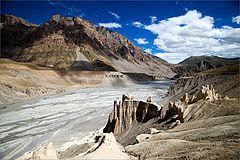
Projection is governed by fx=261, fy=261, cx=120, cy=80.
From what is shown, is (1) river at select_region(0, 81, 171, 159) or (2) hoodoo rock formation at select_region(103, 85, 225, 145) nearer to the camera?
(2) hoodoo rock formation at select_region(103, 85, 225, 145)

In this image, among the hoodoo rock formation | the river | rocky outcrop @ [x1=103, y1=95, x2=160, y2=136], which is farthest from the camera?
the river

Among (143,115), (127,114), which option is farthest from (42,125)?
(143,115)

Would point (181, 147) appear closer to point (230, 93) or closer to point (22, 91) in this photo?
A: point (230, 93)

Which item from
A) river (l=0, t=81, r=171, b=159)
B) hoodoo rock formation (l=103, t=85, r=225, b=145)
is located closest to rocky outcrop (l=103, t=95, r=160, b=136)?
hoodoo rock formation (l=103, t=85, r=225, b=145)

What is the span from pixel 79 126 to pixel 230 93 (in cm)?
2844

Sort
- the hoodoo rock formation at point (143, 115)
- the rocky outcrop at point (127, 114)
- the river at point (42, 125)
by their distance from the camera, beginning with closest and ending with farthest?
the hoodoo rock formation at point (143, 115), the rocky outcrop at point (127, 114), the river at point (42, 125)

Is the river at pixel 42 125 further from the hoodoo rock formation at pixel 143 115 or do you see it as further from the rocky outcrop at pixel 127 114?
the hoodoo rock formation at pixel 143 115

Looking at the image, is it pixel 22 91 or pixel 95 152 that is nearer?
pixel 95 152

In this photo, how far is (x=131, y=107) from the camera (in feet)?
113

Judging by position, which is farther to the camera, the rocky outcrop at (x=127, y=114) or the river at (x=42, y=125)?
the river at (x=42, y=125)

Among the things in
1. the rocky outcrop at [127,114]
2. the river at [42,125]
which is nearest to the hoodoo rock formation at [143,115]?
the rocky outcrop at [127,114]

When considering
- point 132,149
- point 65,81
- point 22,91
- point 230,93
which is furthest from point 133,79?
point 132,149

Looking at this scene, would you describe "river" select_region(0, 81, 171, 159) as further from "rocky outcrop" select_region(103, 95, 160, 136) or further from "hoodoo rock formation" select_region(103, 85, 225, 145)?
"hoodoo rock formation" select_region(103, 85, 225, 145)

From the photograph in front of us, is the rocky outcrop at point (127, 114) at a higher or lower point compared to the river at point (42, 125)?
higher
